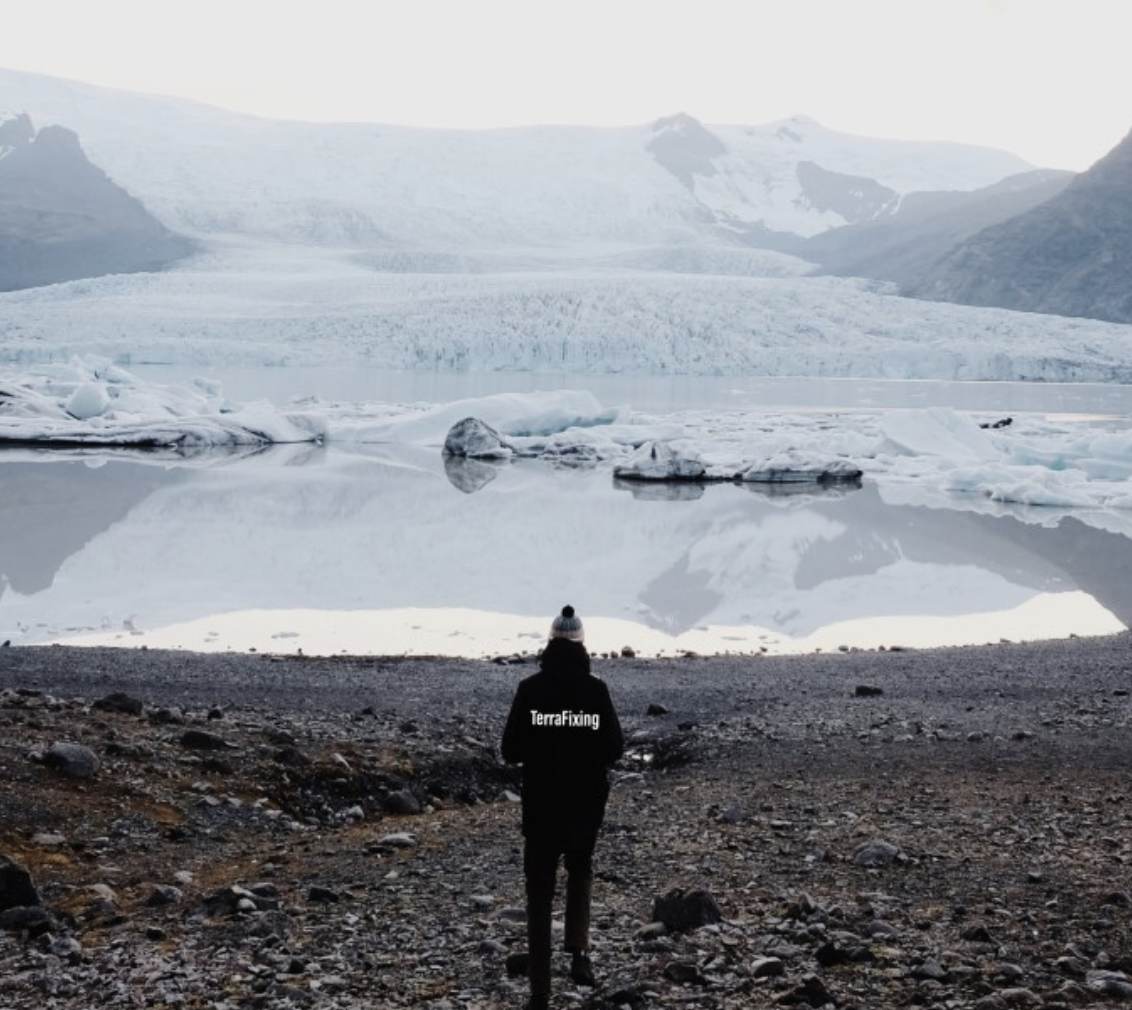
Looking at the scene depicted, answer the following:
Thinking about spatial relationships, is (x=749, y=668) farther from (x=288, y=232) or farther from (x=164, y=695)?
(x=288, y=232)

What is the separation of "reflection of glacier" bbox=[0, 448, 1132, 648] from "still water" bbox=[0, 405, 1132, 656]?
5 cm

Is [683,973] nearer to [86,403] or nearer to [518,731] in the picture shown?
[518,731]

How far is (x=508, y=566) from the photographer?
14.1 metres

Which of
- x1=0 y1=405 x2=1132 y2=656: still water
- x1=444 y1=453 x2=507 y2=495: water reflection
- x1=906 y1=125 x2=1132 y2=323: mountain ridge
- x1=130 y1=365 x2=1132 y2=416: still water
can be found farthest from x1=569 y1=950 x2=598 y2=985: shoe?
x1=906 y1=125 x2=1132 y2=323: mountain ridge

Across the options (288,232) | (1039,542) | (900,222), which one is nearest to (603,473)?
(1039,542)

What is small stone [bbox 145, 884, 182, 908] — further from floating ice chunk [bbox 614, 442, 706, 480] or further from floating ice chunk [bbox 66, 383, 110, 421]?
floating ice chunk [bbox 66, 383, 110, 421]

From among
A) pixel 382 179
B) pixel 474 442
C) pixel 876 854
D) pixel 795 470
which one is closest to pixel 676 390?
pixel 474 442

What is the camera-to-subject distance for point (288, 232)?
73.8m

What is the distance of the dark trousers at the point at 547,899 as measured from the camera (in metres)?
3.29

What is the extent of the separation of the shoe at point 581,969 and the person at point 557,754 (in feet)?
0.62

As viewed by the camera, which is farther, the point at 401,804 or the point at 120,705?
the point at 120,705

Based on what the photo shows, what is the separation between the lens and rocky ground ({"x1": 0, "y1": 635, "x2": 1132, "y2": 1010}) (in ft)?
11.7

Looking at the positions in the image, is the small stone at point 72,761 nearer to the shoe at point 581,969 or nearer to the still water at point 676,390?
the shoe at point 581,969

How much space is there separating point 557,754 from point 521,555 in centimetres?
1150
